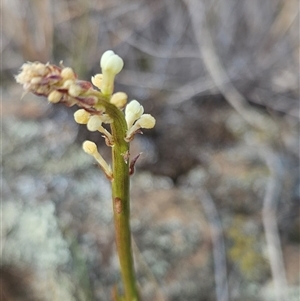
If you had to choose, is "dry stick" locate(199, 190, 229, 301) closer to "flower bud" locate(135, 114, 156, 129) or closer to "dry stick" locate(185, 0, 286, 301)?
"dry stick" locate(185, 0, 286, 301)

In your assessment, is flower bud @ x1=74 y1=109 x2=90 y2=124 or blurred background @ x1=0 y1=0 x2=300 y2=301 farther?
blurred background @ x1=0 y1=0 x2=300 y2=301

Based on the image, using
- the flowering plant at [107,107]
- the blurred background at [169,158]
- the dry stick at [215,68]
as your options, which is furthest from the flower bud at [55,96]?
the dry stick at [215,68]

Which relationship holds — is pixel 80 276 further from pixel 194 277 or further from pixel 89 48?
pixel 89 48

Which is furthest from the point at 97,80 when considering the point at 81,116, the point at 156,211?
the point at 156,211

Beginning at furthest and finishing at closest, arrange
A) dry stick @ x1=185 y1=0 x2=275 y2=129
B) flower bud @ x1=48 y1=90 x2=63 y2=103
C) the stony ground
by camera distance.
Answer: dry stick @ x1=185 y1=0 x2=275 y2=129
the stony ground
flower bud @ x1=48 y1=90 x2=63 y2=103

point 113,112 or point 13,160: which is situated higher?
point 13,160

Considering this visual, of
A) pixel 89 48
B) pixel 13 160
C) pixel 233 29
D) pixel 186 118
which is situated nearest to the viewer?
pixel 13 160

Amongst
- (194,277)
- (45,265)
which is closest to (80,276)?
(45,265)

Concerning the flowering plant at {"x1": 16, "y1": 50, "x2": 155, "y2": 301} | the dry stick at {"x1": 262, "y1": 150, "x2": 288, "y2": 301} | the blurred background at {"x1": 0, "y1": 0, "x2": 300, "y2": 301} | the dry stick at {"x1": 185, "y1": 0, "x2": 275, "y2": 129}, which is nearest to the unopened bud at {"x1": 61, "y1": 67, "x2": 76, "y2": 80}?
the flowering plant at {"x1": 16, "y1": 50, "x2": 155, "y2": 301}
